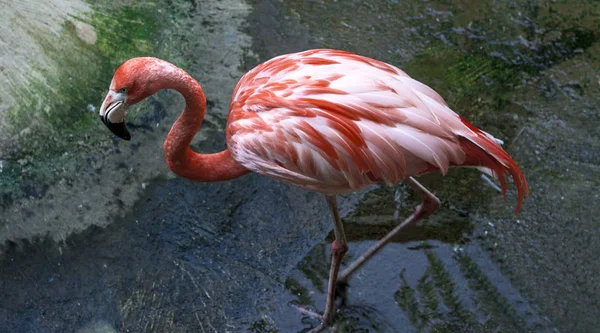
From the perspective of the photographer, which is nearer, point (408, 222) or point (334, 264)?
point (334, 264)

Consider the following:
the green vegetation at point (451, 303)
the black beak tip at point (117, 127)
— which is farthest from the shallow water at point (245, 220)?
the black beak tip at point (117, 127)

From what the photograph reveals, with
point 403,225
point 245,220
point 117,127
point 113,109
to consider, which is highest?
point 113,109

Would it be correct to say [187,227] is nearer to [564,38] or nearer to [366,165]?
[366,165]

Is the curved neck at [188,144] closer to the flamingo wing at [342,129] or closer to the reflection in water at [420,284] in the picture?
the flamingo wing at [342,129]

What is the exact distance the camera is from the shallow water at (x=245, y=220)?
138 inches

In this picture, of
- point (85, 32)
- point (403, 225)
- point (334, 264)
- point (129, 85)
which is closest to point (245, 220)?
point (334, 264)

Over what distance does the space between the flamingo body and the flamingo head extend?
433 millimetres

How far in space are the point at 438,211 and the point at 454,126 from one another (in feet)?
2.89

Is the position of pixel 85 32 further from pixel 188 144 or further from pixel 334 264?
pixel 334 264

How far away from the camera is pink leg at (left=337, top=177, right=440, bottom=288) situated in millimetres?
3633

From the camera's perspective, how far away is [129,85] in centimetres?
302

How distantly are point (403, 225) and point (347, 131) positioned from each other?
934 millimetres

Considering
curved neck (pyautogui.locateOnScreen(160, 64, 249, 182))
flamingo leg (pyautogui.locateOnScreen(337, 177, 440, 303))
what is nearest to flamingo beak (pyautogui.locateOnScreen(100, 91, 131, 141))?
curved neck (pyautogui.locateOnScreen(160, 64, 249, 182))

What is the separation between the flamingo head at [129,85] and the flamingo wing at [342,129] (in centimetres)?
43
